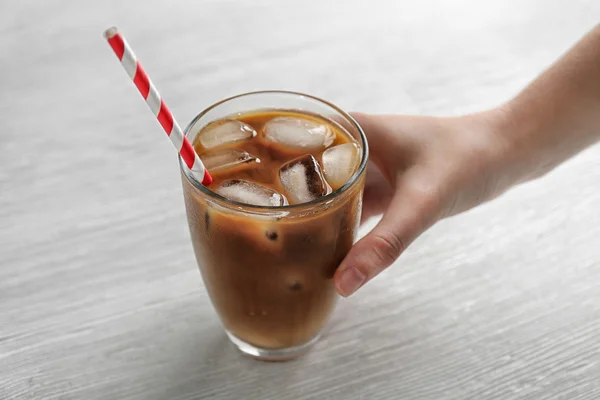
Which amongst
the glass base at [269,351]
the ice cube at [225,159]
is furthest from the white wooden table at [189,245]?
the ice cube at [225,159]

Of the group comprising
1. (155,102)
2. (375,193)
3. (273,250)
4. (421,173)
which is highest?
(155,102)

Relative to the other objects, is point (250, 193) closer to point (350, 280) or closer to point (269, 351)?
point (350, 280)

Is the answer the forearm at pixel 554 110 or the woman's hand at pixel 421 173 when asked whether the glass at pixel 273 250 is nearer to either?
the woman's hand at pixel 421 173

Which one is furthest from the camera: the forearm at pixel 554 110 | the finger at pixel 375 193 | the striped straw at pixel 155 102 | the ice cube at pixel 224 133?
the finger at pixel 375 193

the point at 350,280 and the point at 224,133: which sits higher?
the point at 224,133

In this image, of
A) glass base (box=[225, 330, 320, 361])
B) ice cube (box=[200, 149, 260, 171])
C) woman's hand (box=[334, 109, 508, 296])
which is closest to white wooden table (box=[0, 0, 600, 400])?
glass base (box=[225, 330, 320, 361])

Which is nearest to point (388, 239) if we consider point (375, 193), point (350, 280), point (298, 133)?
point (350, 280)
